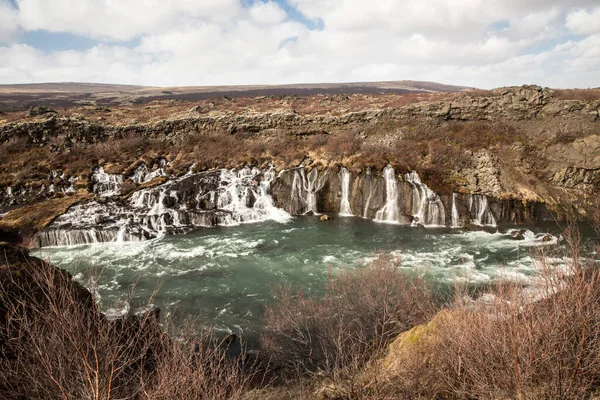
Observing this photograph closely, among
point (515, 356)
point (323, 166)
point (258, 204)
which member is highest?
point (323, 166)

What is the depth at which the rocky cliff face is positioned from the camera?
90.2 feet

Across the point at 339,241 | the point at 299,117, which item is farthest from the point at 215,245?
the point at 299,117

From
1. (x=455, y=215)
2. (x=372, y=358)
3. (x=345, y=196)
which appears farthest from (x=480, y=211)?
(x=372, y=358)

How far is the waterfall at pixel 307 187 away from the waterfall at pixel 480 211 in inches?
495

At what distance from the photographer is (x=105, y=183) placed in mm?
35250

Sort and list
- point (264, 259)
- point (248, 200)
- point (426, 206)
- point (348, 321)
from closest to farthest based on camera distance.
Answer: point (348, 321) → point (264, 259) → point (426, 206) → point (248, 200)

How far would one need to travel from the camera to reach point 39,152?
4078 cm

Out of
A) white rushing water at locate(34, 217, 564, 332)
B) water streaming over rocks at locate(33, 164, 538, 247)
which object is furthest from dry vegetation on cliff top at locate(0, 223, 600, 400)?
water streaming over rocks at locate(33, 164, 538, 247)

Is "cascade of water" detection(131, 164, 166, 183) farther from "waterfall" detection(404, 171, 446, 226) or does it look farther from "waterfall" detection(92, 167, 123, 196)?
"waterfall" detection(404, 171, 446, 226)

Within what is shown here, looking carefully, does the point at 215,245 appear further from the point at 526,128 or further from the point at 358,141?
the point at 526,128

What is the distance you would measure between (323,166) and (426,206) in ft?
33.8

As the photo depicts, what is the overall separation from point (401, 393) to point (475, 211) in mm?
23621

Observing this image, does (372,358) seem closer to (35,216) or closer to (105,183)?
(35,216)

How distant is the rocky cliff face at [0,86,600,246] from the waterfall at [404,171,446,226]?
0.09 meters
